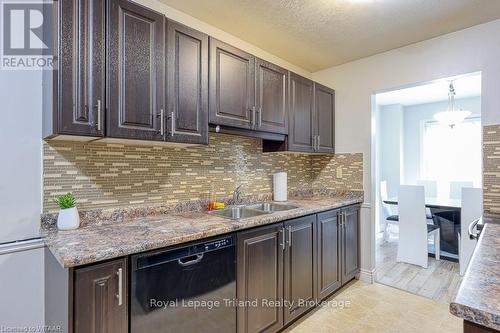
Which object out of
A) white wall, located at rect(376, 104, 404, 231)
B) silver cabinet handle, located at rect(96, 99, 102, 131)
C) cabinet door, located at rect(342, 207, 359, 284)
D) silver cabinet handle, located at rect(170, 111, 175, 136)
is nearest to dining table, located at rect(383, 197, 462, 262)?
white wall, located at rect(376, 104, 404, 231)

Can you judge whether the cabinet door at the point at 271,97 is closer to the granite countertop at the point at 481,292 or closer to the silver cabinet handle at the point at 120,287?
the silver cabinet handle at the point at 120,287

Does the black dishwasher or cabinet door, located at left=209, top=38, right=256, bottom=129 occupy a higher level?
cabinet door, located at left=209, top=38, right=256, bottom=129

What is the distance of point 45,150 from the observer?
5.02 ft

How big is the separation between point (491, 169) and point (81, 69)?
9.63ft

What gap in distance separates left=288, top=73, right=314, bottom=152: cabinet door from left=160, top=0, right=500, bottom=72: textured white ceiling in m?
0.39

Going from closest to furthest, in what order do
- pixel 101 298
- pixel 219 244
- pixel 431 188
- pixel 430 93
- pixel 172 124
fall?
pixel 101 298 → pixel 219 244 → pixel 172 124 → pixel 430 93 → pixel 431 188

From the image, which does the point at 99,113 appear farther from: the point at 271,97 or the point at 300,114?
the point at 300,114

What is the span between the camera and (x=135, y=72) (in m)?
1.54

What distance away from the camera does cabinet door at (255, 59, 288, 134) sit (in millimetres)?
2299

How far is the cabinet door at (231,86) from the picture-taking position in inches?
76.7

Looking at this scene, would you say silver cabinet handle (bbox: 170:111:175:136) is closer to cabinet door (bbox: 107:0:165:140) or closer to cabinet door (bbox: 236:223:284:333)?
cabinet door (bbox: 107:0:165:140)

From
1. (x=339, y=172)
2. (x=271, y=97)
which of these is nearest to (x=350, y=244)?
(x=339, y=172)

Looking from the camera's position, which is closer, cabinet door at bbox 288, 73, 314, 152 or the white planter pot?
the white planter pot

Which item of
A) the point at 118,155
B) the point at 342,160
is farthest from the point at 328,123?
the point at 118,155
